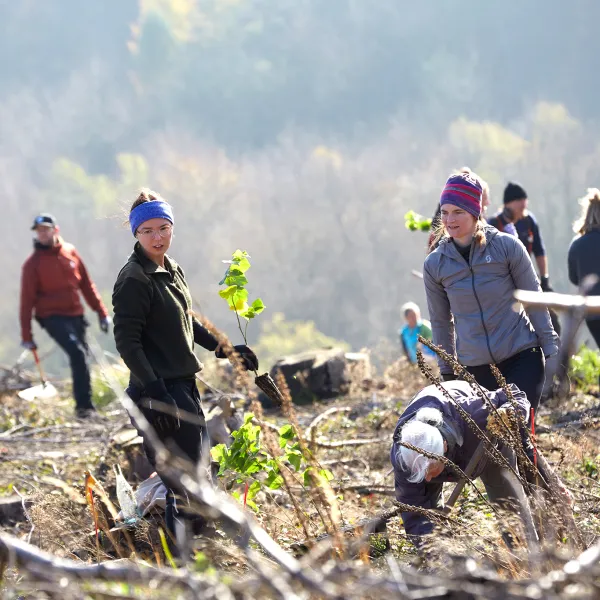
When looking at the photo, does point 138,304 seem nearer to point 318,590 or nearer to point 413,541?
point 413,541

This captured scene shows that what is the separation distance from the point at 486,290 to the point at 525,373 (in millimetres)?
455

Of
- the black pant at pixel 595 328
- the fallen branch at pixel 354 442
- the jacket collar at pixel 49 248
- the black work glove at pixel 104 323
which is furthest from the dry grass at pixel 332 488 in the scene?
the jacket collar at pixel 49 248

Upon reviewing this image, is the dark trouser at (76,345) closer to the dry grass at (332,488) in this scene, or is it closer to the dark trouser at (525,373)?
the dry grass at (332,488)

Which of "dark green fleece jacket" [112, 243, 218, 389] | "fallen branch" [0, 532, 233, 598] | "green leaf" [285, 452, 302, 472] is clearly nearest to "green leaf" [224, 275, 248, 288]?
"dark green fleece jacket" [112, 243, 218, 389]

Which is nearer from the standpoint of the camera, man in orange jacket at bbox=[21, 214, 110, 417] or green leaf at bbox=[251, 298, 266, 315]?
green leaf at bbox=[251, 298, 266, 315]

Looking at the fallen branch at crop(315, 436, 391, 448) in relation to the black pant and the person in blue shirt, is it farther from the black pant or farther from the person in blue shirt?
the person in blue shirt

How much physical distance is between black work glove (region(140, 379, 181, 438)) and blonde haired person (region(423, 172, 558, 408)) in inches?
54.2

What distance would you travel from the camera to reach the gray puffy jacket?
493 centimetres

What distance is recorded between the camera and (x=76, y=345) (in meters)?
10.3

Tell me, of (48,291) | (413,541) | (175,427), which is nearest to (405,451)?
(413,541)

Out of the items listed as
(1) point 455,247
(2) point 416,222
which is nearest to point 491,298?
(1) point 455,247

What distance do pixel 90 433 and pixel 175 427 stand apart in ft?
17.2

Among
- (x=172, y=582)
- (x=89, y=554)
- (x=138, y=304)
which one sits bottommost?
(x=89, y=554)

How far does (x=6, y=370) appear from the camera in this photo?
41.3 feet
